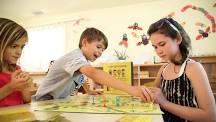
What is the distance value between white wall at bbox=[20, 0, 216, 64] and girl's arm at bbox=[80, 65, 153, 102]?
10.5 feet

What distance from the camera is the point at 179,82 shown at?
100cm

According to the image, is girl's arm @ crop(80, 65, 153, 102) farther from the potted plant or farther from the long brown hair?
the potted plant

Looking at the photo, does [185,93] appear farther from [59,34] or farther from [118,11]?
[59,34]

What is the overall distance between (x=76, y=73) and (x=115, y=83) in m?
0.29

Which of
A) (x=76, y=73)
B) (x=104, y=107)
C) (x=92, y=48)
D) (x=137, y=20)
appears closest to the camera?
(x=104, y=107)

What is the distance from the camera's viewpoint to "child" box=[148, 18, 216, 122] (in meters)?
0.89

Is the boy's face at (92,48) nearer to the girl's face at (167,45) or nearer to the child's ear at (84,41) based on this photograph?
the child's ear at (84,41)

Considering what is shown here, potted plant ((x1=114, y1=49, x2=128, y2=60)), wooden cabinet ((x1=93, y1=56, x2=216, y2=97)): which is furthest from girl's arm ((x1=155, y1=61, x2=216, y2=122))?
potted plant ((x1=114, y1=49, x2=128, y2=60))

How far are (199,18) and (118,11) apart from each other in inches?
62.3

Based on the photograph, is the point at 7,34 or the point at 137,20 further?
the point at 137,20


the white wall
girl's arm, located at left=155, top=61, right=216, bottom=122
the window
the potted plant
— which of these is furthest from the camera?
the window

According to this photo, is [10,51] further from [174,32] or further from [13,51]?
[174,32]

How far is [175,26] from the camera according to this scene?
1126 millimetres

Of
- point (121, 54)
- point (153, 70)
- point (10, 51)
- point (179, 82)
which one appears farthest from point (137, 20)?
point (10, 51)
